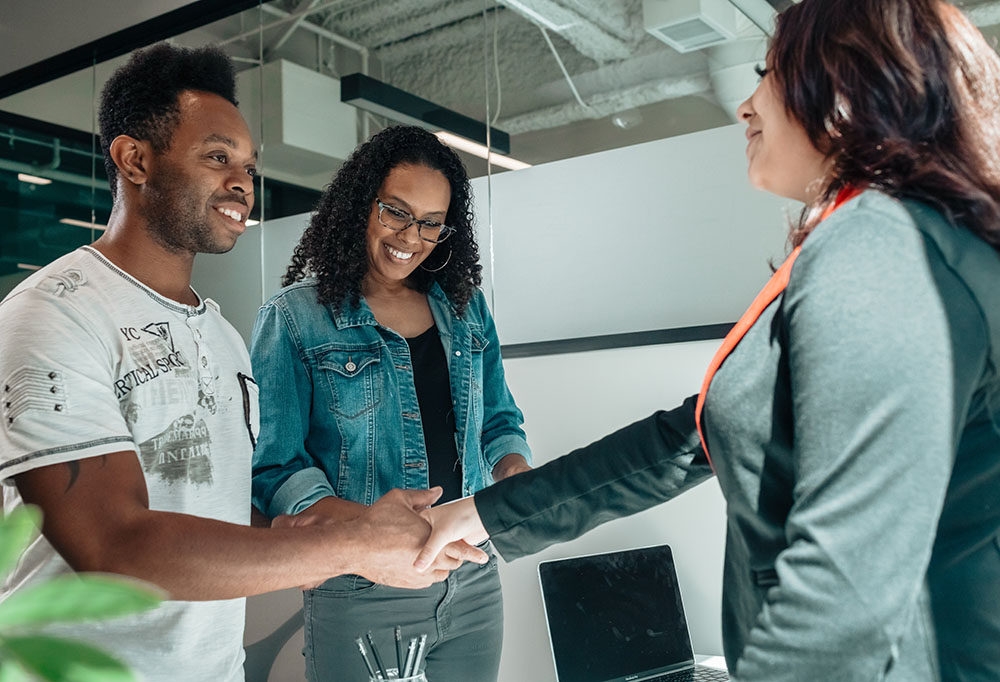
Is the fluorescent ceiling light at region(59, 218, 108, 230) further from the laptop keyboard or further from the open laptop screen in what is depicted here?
the laptop keyboard

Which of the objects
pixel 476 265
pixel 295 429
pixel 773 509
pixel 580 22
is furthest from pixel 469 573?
pixel 580 22

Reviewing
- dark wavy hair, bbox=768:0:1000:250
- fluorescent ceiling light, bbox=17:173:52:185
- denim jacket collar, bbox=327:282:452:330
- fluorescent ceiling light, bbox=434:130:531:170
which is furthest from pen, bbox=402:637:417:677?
fluorescent ceiling light, bbox=17:173:52:185

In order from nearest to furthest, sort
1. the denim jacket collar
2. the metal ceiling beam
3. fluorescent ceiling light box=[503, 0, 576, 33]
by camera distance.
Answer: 1. the denim jacket collar
2. fluorescent ceiling light box=[503, 0, 576, 33]
3. the metal ceiling beam

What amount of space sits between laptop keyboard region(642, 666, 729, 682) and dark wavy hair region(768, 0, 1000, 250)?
1781 millimetres

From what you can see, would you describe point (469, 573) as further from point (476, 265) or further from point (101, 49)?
point (101, 49)

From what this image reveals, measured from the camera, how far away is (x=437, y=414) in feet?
5.83

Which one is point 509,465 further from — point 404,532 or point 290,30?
point 290,30

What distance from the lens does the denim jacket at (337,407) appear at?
5.26ft

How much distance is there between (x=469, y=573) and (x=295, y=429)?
43cm

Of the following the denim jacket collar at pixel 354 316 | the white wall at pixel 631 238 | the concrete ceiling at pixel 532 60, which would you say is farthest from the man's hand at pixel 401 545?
the concrete ceiling at pixel 532 60

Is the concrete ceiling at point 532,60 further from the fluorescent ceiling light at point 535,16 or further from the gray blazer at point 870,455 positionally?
the gray blazer at point 870,455

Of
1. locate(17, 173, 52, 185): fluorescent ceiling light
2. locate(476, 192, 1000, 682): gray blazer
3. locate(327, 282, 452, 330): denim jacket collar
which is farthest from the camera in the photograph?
locate(17, 173, 52, 185): fluorescent ceiling light

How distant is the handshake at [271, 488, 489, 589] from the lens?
140 centimetres

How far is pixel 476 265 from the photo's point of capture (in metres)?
2.04
